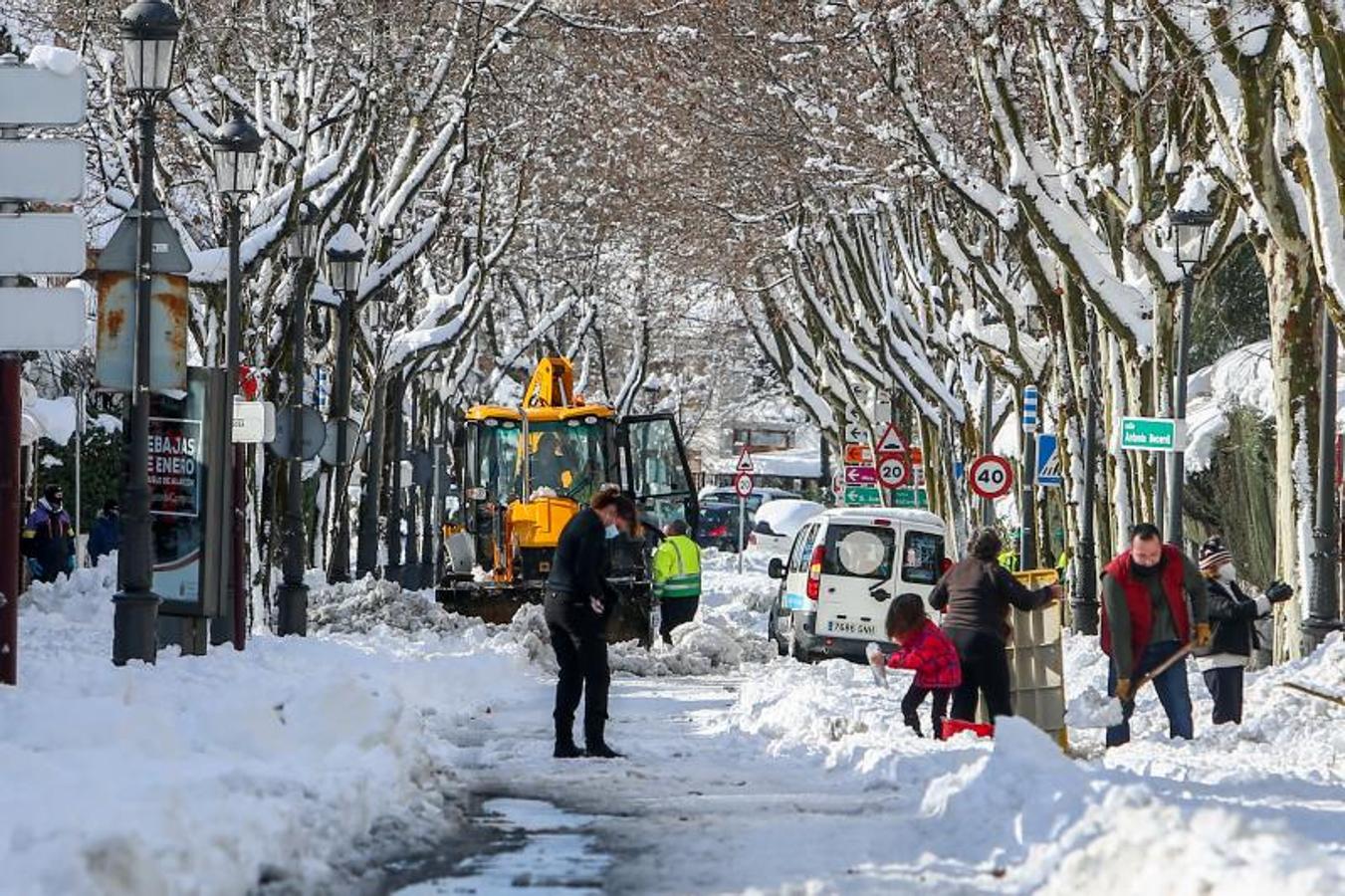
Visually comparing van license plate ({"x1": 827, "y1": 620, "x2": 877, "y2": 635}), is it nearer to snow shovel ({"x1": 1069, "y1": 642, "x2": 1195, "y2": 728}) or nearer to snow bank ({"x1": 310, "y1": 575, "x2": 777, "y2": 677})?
snow bank ({"x1": 310, "y1": 575, "x2": 777, "y2": 677})

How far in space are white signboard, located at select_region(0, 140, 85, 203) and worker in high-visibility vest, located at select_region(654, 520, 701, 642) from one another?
47.8 feet

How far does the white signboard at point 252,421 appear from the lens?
2117 centimetres

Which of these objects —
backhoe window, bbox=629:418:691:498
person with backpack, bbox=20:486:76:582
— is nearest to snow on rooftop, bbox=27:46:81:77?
backhoe window, bbox=629:418:691:498

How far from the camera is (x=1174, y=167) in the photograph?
2414cm

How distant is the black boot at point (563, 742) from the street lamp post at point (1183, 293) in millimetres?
9516

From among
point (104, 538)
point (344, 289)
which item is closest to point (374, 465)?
point (104, 538)

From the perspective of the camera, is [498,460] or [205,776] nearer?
[205,776]

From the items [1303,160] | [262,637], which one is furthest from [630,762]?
[262,637]

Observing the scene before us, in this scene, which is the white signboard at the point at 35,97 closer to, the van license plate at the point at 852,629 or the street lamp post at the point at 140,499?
the street lamp post at the point at 140,499

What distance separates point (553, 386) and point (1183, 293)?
31.8 feet

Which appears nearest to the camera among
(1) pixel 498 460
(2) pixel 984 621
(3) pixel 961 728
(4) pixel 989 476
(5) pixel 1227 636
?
(3) pixel 961 728

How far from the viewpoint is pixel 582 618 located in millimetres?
14359

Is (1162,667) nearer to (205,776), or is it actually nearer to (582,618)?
(582,618)

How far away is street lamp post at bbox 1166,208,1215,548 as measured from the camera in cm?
2239
